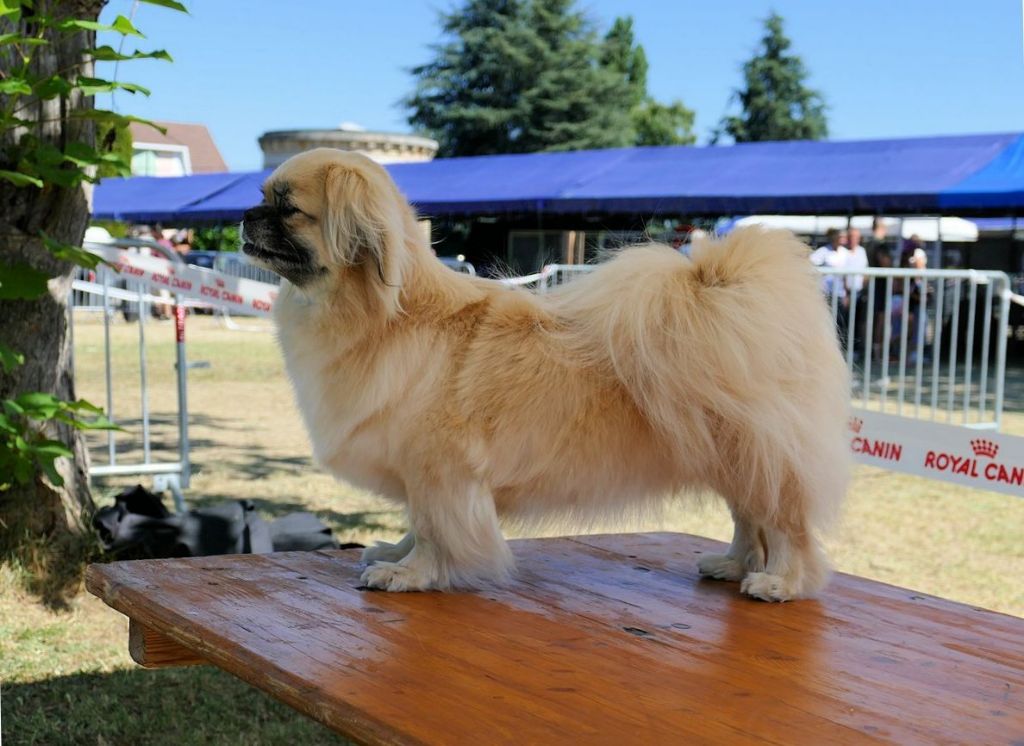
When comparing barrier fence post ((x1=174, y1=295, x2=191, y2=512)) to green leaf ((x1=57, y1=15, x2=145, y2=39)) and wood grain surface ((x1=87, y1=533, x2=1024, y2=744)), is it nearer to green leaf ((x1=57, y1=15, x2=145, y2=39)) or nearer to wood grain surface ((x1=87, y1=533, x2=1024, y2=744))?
green leaf ((x1=57, y1=15, x2=145, y2=39))

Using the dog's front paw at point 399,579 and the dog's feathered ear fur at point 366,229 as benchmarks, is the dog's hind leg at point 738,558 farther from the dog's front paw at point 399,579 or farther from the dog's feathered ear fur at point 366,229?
the dog's feathered ear fur at point 366,229

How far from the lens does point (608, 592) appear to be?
269cm

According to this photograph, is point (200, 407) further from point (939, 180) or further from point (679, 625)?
point (679, 625)

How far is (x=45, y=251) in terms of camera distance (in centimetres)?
434

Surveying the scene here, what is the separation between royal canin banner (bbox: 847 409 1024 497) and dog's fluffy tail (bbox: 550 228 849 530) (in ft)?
5.06

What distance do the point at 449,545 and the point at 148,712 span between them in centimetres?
174

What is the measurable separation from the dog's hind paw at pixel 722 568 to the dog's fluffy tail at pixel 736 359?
0.30 meters

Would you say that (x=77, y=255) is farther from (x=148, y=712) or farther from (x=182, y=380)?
(x=182, y=380)

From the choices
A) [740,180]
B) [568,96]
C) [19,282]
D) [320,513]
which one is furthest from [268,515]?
[568,96]

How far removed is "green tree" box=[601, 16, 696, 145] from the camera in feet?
205

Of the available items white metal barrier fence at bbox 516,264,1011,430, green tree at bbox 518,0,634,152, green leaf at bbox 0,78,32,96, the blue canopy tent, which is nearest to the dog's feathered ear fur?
green leaf at bbox 0,78,32,96

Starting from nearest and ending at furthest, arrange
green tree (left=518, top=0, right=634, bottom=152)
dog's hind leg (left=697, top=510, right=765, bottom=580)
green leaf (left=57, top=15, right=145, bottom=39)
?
dog's hind leg (left=697, top=510, right=765, bottom=580) → green leaf (left=57, top=15, right=145, bottom=39) → green tree (left=518, top=0, right=634, bottom=152)

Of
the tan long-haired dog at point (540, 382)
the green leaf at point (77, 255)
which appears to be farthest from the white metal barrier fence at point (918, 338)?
the tan long-haired dog at point (540, 382)

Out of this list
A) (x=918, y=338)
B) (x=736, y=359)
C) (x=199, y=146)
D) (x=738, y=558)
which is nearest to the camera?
(x=736, y=359)
